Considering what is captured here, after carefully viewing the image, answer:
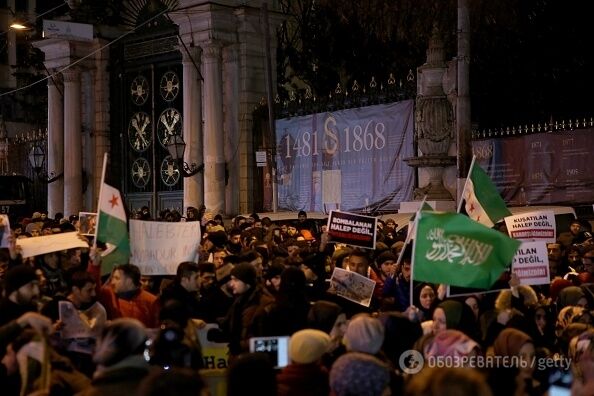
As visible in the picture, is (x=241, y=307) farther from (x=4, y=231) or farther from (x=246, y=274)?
(x=4, y=231)

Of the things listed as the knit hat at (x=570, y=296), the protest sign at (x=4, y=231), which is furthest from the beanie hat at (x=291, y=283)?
the protest sign at (x=4, y=231)

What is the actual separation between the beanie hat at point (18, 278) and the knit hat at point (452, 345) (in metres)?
3.11

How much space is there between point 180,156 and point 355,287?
46.5 ft

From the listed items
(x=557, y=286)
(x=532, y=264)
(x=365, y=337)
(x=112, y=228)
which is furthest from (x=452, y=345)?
(x=557, y=286)

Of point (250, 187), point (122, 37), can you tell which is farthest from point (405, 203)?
point (122, 37)

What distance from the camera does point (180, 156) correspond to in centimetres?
A: 2414

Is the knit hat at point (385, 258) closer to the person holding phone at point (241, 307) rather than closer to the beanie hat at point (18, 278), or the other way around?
the person holding phone at point (241, 307)

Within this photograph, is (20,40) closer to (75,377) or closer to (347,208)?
(347,208)

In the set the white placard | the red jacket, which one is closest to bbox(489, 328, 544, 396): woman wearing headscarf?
the red jacket

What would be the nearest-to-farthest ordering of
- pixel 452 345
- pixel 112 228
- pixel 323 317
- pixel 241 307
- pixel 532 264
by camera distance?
pixel 452 345, pixel 323 317, pixel 241 307, pixel 112 228, pixel 532 264

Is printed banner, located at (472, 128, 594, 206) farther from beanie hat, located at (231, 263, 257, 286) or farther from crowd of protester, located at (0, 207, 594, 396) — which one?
beanie hat, located at (231, 263, 257, 286)

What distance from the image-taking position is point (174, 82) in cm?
2695

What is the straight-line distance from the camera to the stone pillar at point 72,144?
28.2 meters

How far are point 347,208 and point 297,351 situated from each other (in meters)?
16.0
